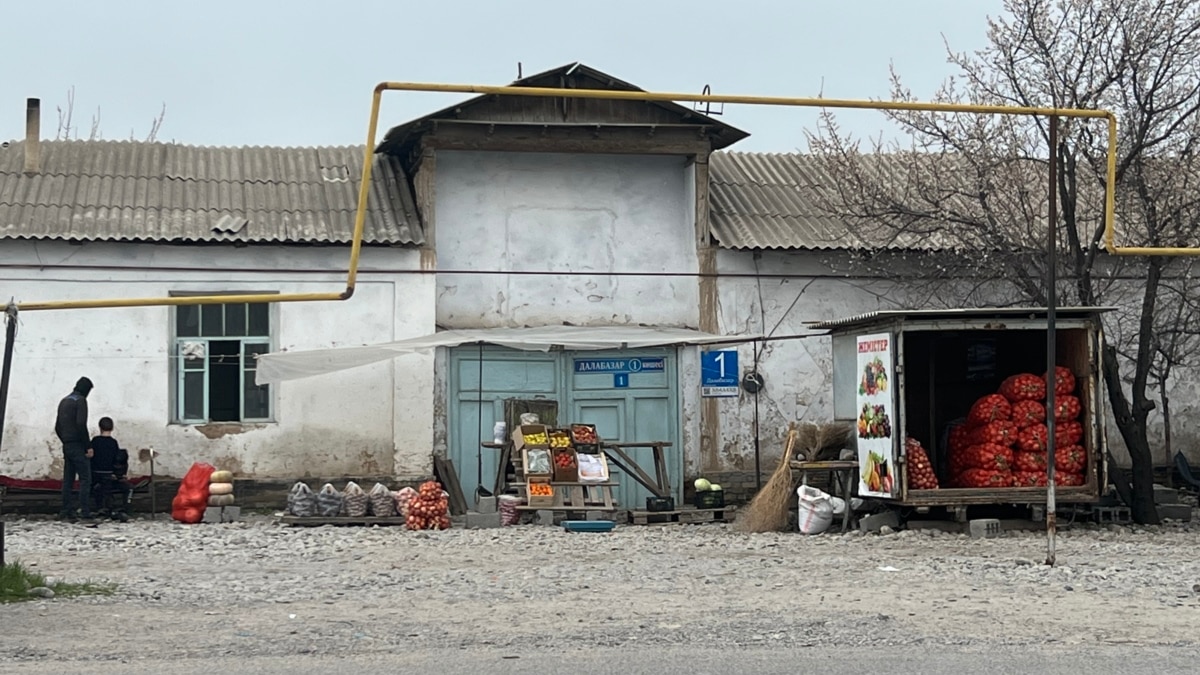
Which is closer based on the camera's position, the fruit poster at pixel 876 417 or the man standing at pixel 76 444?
the fruit poster at pixel 876 417

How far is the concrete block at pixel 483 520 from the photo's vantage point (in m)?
18.2

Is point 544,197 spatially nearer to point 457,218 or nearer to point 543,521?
point 457,218

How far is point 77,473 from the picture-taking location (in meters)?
18.8

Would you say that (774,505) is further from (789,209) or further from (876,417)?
(789,209)

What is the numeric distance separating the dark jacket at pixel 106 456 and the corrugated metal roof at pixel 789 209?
827 cm

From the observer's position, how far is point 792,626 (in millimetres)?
9906

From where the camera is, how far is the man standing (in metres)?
18.4

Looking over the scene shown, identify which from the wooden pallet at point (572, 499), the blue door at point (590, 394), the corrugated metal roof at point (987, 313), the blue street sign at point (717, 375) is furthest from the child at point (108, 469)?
the corrugated metal roof at point (987, 313)


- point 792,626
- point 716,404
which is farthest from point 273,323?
point 792,626

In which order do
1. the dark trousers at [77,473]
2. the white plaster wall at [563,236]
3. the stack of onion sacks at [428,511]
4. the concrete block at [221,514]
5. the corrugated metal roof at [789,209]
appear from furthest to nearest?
the white plaster wall at [563,236] < the corrugated metal roof at [789,209] < the concrete block at [221,514] < the dark trousers at [77,473] < the stack of onion sacks at [428,511]

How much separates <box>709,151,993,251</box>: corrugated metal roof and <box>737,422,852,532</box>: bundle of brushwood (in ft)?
9.10

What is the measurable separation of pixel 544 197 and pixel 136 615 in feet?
38.0

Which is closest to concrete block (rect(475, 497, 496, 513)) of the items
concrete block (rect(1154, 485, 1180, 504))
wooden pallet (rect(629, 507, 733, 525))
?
wooden pallet (rect(629, 507, 733, 525))

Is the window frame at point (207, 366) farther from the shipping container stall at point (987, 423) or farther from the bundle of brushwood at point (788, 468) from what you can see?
the shipping container stall at point (987, 423)
